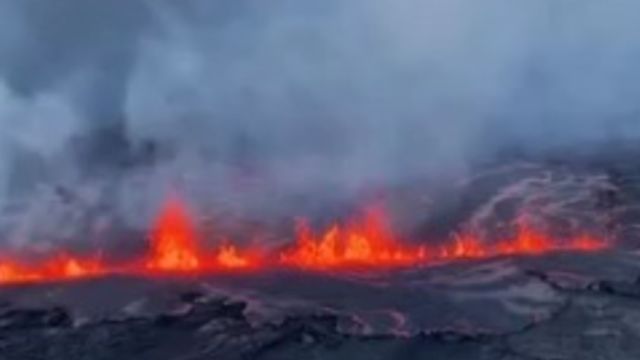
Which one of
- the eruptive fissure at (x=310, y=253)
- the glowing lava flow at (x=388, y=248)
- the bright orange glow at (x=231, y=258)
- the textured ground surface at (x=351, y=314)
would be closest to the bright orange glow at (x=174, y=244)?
the eruptive fissure at (x=310, y=253)

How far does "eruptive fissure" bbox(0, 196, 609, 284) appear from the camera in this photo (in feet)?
46.1

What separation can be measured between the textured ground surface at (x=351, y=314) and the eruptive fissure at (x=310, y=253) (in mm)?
358

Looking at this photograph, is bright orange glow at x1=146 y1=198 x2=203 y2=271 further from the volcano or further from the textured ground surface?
the textured ground surface

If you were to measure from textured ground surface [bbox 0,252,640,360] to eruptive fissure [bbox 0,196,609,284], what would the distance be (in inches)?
14.1

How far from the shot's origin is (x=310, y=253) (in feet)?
47.0

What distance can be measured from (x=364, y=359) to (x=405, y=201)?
4.46 metres

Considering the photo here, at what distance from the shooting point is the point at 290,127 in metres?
19.4

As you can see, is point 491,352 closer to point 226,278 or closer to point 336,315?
point 336,315

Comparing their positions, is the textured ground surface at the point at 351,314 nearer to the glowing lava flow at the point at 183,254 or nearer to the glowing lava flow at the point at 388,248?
the glowing lava flow at the point at 388,248

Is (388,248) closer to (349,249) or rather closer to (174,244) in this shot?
(349,249)

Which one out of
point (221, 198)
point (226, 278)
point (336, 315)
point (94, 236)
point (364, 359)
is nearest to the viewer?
point (364, 359)

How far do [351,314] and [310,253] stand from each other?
73.3 inches

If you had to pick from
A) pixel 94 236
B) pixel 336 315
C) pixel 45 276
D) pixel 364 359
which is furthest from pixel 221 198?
pixel 364 359

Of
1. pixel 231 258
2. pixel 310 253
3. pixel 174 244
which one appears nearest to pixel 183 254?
pixel 174 244
